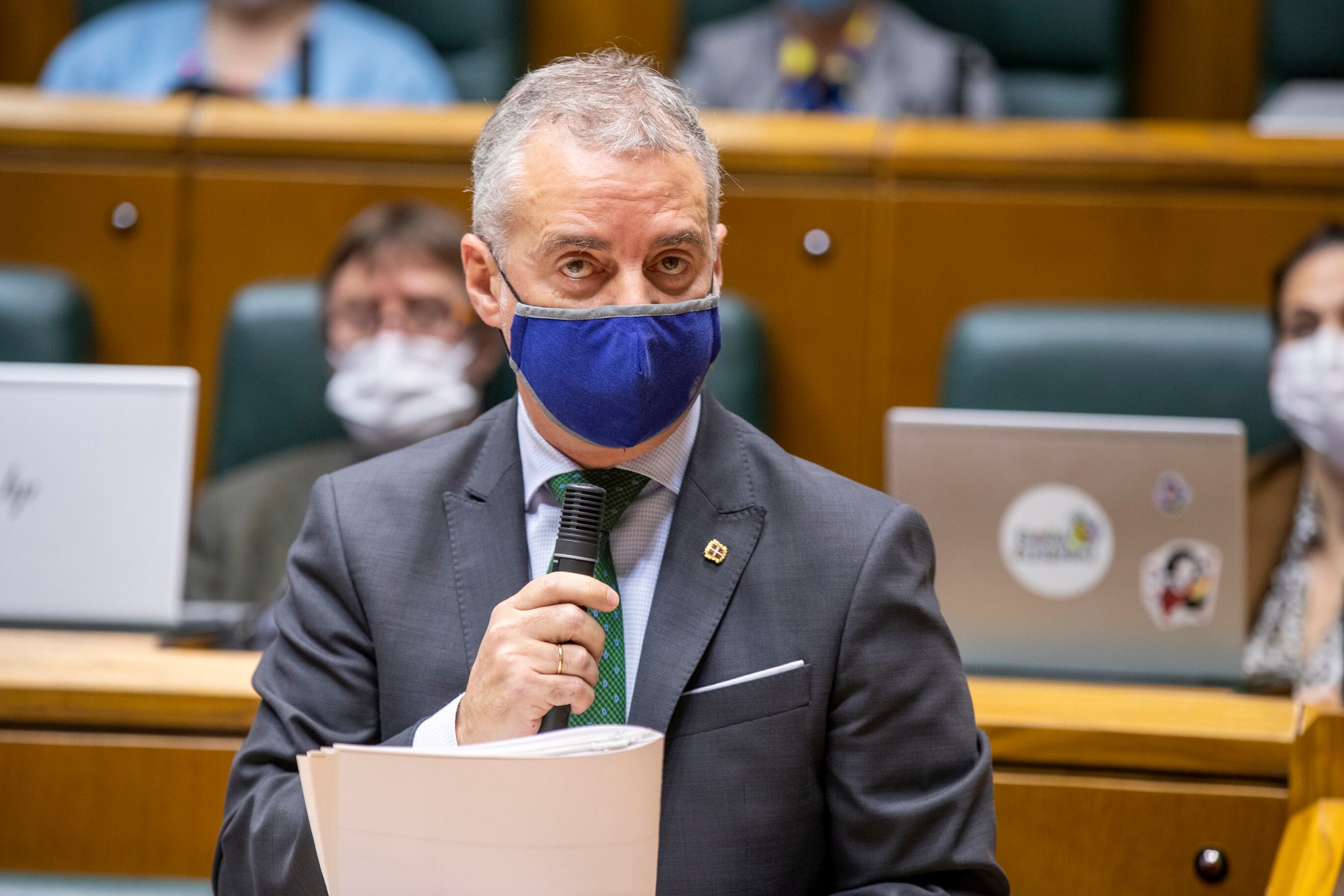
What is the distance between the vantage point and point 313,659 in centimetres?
90

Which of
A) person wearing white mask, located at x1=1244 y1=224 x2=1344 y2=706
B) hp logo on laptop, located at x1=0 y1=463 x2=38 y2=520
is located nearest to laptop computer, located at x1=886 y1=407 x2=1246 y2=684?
person wearing white mask, located at x1=1244 y1=224 x2=1344 y2=706

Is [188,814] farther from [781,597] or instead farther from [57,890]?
[781,597]

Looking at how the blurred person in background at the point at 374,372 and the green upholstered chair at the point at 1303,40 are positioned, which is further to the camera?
the green upholstered chair at the point at 1303,40

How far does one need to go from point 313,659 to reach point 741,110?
1.82 metres

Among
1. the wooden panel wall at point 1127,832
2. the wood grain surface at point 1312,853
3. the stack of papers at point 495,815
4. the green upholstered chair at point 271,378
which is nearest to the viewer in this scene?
the stack of papers at point 495,815

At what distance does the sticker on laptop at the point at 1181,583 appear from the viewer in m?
1.33

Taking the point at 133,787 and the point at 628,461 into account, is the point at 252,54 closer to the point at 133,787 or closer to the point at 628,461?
the point at 133,787

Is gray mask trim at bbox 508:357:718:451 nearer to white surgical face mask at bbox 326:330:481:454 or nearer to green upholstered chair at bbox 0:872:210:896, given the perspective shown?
green upholstered chair at bbox 0:872:210:896

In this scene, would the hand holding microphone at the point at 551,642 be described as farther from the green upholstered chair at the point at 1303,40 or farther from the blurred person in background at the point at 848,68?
the green upholstered chair at the point at 1303,40

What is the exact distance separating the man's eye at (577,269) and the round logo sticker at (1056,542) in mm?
617

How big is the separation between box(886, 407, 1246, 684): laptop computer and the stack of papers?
0.65m

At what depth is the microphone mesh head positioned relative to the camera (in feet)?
2.52

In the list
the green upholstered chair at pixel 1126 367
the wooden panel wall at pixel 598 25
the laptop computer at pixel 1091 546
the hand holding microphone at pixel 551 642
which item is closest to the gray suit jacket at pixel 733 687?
the hand holding microphone at pixel 551 642

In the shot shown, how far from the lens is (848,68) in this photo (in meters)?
2.50
